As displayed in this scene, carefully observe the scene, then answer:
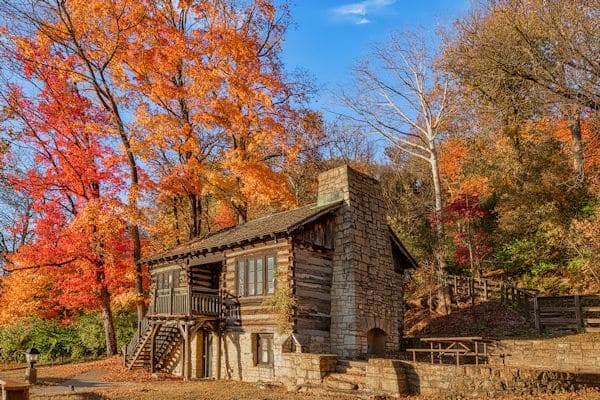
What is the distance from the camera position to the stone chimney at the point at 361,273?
18.3 metres

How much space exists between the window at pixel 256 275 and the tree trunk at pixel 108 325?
411 inches

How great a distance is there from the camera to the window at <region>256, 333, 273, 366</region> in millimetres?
18094

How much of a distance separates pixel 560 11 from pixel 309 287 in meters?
12.1

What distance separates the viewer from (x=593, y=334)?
1838cm

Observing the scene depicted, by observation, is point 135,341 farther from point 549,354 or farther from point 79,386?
point 549,354

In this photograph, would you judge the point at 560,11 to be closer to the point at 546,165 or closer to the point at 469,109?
the point at 469,109

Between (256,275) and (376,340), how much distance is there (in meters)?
5.43

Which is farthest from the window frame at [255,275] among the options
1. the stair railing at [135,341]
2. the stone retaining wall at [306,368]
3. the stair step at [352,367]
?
the stair railing at [135,341]

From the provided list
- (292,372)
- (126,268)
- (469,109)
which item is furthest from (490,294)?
(126,268)

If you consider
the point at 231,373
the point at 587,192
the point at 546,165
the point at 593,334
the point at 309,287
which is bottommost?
the point at 231,373

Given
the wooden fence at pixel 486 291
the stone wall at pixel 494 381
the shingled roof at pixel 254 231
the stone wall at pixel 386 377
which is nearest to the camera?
the stone wall at pixel 494 381

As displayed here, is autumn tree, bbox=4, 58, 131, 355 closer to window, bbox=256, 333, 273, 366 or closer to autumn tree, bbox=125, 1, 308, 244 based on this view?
autumn tree, bbox=125, 1, 308, 244

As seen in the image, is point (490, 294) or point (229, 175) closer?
point (490, 294)

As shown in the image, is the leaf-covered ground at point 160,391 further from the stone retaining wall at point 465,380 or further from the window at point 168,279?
the window at point 168,279
